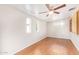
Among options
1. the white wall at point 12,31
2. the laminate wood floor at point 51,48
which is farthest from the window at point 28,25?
the laminate wood floor at point 51,48

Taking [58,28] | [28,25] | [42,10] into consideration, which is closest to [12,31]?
[28,25]

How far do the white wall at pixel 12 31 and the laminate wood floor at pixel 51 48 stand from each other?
0.08 meters

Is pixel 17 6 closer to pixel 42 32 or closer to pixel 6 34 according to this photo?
pixel 6 34

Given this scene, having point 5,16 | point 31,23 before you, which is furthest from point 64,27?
point 5,16

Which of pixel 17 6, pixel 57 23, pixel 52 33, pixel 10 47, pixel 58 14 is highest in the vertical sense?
pixel 17 6

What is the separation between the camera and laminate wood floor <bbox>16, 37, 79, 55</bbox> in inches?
51.2

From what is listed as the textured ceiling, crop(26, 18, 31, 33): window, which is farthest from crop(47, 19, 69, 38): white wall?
crop(26, 18, 31, 33): window

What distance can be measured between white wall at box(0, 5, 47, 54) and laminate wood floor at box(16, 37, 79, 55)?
3.1 inches

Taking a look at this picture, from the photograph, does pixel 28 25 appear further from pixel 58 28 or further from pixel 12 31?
pixel 58 28

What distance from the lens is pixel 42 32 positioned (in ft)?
4.61

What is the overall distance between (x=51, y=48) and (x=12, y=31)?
0.54 m

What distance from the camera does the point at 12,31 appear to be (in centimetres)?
129

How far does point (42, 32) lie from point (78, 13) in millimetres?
523

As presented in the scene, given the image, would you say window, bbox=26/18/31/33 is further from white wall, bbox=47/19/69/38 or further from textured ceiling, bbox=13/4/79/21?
white wall, bbox=47/19/69/38
